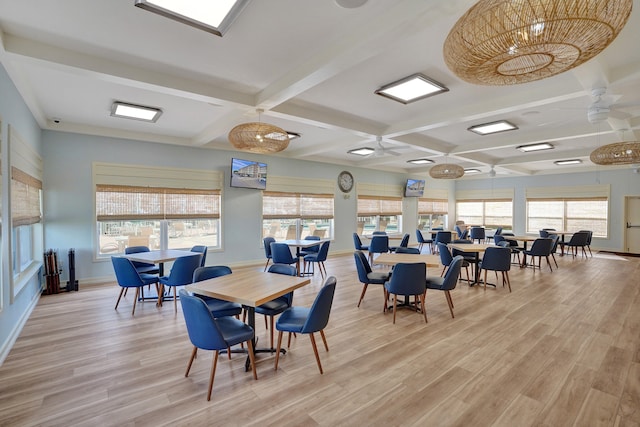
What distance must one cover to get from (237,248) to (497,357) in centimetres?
589

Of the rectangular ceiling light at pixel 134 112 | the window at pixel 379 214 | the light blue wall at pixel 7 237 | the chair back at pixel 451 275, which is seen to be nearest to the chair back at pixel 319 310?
the chair back at pixel 451 275

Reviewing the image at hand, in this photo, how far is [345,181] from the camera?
982 cm

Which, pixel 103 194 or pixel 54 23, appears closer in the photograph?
pixel 54 23

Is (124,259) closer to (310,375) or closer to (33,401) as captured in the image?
(33,401)

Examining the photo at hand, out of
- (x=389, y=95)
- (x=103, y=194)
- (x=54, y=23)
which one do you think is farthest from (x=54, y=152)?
(x=389, y=95)

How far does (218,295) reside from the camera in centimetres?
267

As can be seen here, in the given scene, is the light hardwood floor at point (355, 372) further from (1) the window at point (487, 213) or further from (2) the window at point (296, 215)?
(1) the window at point (487, 213)

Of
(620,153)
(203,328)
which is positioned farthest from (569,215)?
(203,328)

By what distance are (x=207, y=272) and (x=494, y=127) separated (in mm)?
5494

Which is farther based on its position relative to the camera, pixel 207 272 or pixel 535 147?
pixel 535 147

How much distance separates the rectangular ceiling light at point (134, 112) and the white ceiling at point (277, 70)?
0.16 meters

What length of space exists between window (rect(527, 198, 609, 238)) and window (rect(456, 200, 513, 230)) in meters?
0.75

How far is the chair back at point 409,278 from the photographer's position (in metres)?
3.84

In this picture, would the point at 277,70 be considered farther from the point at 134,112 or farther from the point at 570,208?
the point at 570,208
